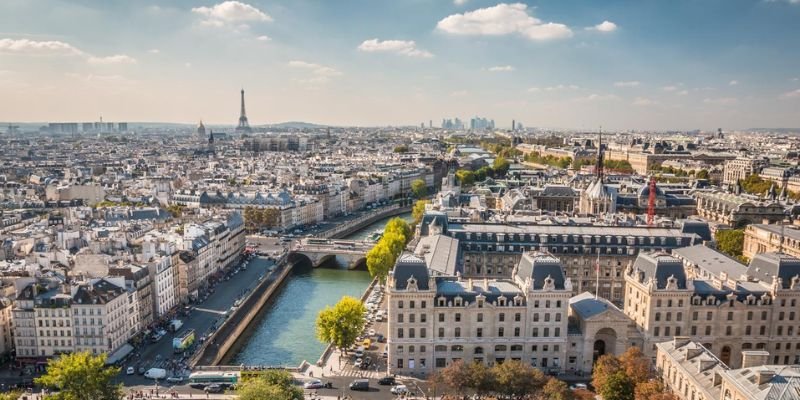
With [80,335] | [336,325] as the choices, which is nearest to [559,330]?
[336,325]

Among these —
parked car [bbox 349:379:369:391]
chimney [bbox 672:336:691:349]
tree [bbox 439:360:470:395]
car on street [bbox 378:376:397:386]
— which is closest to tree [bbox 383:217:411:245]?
car on street [bbox 378:376:397:386]

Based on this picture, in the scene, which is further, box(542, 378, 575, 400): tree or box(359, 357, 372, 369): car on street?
box(359, 357, 372, 369): car on street

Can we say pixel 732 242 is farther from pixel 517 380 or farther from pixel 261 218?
pixel 261 218

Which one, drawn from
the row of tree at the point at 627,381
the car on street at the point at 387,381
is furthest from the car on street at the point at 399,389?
the row of tree at the point at 627,381

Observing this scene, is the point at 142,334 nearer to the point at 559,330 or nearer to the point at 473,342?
the point at 473,342

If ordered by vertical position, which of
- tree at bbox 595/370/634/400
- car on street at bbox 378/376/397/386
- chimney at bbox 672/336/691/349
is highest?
chimney at bbox 672/336/691/349

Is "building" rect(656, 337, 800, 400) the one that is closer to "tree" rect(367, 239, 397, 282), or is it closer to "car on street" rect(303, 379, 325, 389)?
"car on street" rect(303, 379, 325, 389)

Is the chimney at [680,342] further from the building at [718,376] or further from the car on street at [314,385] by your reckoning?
the car on street at [314,385]
